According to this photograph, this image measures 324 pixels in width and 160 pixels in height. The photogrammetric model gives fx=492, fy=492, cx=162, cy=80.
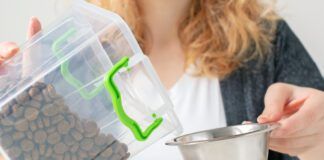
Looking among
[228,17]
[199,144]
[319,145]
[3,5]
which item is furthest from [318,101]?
[3,5]

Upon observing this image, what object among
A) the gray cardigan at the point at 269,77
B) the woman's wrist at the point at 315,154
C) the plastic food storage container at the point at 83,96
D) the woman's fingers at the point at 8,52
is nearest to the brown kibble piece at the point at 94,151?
the plastic food storage container at the point at 83,96

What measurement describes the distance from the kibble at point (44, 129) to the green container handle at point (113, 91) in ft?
0.07

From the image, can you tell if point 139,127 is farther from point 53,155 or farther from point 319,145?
point 319,145

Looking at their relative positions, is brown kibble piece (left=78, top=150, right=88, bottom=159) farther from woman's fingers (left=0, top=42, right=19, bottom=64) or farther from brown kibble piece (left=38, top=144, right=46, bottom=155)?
woman's fingers (left=0, top=42, right=19, bottom=64)

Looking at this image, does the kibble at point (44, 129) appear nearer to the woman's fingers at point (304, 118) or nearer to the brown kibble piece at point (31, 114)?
the brown kibble piece at point (31, 114)

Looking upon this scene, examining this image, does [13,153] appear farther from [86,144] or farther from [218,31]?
[218,31]

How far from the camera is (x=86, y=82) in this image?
47cm

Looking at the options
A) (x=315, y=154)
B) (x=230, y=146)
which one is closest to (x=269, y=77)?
(x=315, y=154)

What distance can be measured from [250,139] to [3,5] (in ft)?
2.50

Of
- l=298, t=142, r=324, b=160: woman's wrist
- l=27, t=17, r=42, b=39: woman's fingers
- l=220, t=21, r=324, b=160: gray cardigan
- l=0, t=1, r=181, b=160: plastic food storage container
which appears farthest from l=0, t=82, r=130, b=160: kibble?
l=220, t=21, r=324, b=160: gray cardigan

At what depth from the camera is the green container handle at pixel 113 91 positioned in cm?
45

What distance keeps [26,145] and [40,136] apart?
1cm

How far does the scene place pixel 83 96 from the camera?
1.54 feet

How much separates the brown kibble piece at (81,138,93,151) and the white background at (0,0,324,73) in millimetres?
556
